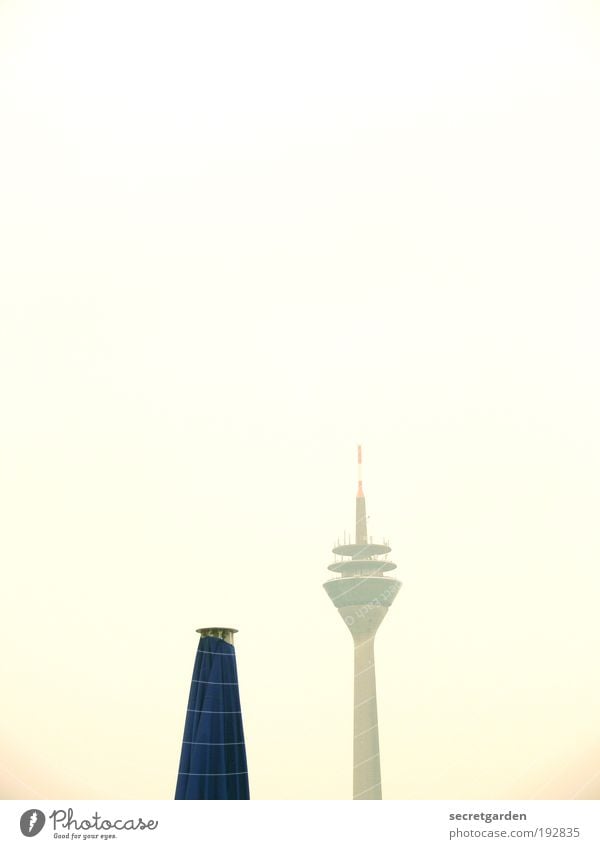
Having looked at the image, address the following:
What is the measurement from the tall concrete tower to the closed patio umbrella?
Answer: 162ft

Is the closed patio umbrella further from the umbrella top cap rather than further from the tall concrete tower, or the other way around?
the tall concrete tower

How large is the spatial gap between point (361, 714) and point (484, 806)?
5508 centimetres

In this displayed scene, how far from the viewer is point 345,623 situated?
5978 cm

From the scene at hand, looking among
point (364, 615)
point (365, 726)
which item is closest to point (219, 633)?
point (364, 615)

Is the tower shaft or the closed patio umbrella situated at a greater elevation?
the tower shaft

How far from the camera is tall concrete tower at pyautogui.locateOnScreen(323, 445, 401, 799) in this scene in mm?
56688

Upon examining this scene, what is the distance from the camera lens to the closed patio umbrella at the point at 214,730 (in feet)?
24.4

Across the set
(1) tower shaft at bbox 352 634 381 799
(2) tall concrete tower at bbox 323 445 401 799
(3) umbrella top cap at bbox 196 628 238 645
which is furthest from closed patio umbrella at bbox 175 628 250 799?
(1) tower shaft at bbox 352 634 381 799

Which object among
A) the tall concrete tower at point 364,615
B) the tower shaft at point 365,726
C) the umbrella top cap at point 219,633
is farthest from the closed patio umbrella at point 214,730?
the tower shaft at point 365,726

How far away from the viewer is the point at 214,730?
7.55 metres

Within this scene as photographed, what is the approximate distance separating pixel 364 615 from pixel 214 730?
51665 millimetres

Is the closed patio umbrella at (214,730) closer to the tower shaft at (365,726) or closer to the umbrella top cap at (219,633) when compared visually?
the umbrella top cap at (219,633)

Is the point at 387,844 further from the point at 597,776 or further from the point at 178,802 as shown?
the point at 597,776

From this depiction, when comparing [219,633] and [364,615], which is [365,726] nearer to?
[364,615]
